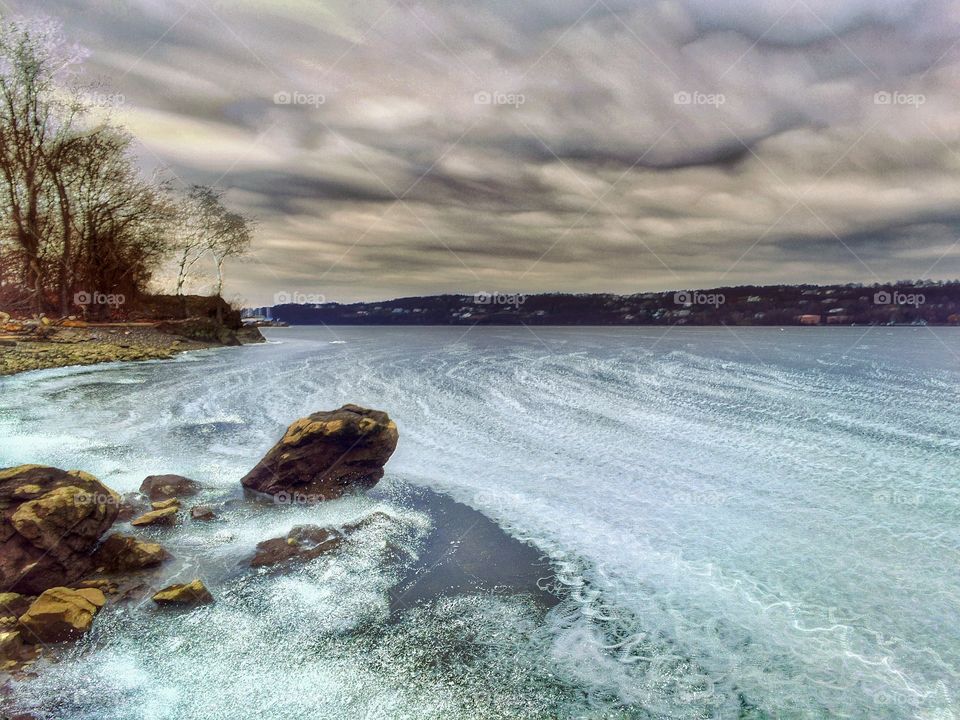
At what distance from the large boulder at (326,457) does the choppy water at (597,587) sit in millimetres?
1163

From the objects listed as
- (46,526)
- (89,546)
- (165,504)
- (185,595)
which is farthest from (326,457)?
(46,526)

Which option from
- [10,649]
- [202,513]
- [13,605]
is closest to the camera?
[10,649]

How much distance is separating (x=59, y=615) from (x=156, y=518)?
3488mm

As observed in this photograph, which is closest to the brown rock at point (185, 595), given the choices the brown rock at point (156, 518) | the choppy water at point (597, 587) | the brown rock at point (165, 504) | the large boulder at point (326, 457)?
the choppy water at point (597, 587)

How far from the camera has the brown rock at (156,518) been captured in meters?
9.98

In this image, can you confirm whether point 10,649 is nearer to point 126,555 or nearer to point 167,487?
point 126,555

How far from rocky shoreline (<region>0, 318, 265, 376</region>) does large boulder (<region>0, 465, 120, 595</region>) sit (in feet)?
95.7

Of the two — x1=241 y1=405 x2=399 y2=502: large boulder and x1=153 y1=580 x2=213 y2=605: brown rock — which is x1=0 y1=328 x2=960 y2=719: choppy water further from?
x1=241 y1=405 x2=399 y2=502: large boulder

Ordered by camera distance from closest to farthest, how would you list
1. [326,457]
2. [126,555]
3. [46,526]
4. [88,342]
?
[46,526] → [126,555] → [326,457] → [88,342]

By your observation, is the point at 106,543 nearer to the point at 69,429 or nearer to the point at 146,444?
the point at 146,444

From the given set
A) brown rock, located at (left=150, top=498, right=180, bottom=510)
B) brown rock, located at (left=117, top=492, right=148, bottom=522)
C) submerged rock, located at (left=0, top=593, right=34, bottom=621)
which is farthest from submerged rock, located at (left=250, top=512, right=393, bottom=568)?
brown rock, located at (left=117, top=492, right=148, bottom=522)

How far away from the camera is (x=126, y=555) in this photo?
8.33 meters

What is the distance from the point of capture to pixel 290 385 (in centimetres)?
3209

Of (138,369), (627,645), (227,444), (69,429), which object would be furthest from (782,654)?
(138,369)
